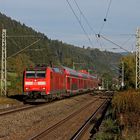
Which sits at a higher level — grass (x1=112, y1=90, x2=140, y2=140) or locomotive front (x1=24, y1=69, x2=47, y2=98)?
locomotive front (x1=24, y1=69, x2=47, y2=98)

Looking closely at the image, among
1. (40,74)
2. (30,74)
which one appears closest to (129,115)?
(40,74)

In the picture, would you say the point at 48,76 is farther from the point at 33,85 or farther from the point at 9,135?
the point at 9,135

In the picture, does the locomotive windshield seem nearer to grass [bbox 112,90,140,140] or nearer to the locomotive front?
the locomotive front

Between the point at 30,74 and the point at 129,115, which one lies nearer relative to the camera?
the point at 129,115

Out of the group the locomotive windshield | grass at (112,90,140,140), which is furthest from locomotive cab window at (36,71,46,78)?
grass at (112,90,140,140)

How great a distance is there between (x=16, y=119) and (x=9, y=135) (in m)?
5.96

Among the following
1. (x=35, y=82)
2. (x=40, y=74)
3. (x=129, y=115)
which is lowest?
(x=129, y=115)

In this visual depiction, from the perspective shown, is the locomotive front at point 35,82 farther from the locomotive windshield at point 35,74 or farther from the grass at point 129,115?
the grass at point 129,115

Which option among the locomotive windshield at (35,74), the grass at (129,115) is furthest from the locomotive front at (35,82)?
the grass at (129,115)

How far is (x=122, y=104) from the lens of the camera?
25.6m

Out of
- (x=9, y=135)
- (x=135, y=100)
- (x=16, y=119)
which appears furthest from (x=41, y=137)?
(x=135, y=100)

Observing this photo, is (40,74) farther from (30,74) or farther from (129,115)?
(129,115)

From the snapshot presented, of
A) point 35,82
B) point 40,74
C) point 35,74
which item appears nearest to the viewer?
point 35,82

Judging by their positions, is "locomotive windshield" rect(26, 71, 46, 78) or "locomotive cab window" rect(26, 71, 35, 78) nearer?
"locomotive windshield" rect(26, 71, 46, 78)
